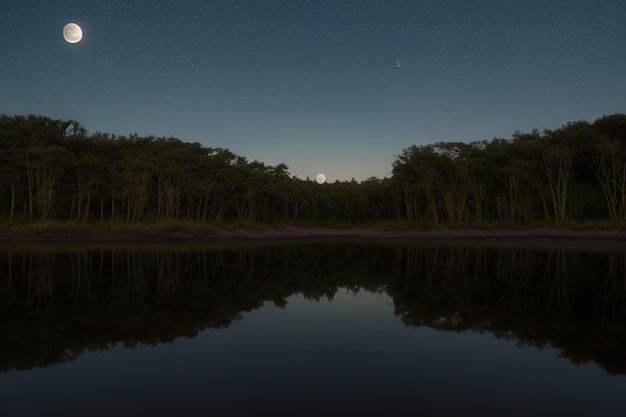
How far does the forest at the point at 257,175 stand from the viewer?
47.3 meters

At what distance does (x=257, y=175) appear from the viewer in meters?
63.2

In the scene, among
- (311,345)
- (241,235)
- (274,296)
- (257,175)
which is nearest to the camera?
(311,345)

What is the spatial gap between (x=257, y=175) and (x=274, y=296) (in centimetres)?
5158

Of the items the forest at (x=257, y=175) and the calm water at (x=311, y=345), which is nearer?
the calm water at (x=311, y=345)

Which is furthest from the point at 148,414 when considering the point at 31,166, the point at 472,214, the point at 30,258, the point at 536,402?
the point at 472,214

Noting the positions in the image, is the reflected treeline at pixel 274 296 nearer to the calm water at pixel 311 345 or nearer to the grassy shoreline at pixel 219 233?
the calm water at pixel 311 345

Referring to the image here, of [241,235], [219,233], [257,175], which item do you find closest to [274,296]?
[241,235]

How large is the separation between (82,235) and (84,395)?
1493 inches

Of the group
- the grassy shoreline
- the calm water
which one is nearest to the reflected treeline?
the calm water

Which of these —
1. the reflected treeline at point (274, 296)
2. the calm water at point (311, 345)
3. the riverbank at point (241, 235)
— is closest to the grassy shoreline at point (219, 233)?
the riverbank at point (241, 235)

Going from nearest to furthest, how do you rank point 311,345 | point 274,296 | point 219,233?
point 311,345 → point 274,296 → point 219,233

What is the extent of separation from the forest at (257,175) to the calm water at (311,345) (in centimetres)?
3671

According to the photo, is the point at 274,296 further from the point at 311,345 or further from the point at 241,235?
the point at 241,235

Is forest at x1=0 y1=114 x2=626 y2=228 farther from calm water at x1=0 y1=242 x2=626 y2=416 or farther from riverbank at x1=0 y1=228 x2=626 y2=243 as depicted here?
calm water at x1=0 y1=242 x2=626 y2=416
